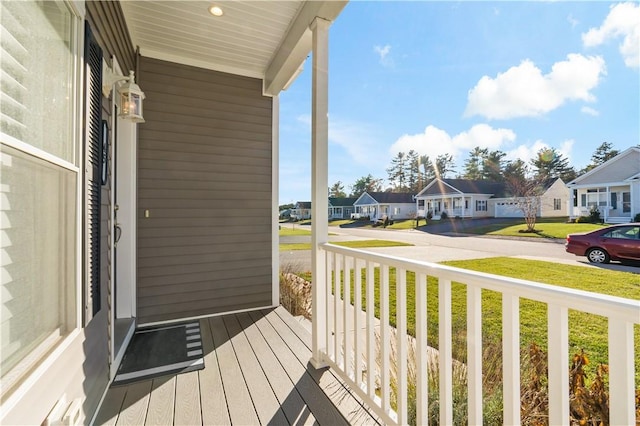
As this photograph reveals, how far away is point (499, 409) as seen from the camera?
1468mm

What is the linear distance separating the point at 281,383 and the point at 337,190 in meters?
1.43

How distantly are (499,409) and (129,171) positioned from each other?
134 inches

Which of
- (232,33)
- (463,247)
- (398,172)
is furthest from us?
(232,33)

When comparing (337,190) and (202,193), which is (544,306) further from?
(202,193)

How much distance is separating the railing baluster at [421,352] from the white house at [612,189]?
667 mm

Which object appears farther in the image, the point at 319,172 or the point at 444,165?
the point at 319,172

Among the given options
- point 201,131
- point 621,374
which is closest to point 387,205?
point 621,374

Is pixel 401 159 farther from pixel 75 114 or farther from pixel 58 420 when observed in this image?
pixel 58 420

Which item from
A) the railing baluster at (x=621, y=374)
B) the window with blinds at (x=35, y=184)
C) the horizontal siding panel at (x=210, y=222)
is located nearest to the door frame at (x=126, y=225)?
the horizontal siding panel at (x=210, y=222)

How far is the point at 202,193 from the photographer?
10.8ft

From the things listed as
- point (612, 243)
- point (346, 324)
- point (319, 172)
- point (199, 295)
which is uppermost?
point (319, 172)

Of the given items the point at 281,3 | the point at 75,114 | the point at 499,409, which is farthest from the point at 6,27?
the point at 499,409

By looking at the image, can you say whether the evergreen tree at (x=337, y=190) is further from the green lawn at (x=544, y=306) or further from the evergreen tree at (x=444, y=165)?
the green lawn at (x=544, y=306)

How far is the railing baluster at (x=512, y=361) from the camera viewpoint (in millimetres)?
1009
